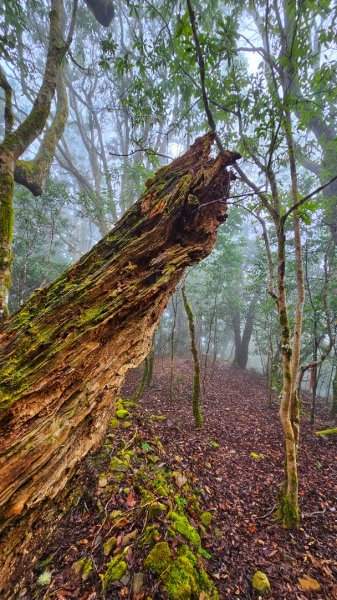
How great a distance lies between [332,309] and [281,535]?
25.7 ft

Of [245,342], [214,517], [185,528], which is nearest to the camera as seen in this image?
[185,528]

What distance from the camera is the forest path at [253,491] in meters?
2.78

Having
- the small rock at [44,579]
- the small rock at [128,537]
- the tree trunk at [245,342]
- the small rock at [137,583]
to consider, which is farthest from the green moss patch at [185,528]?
the tree trunk at [245,342]

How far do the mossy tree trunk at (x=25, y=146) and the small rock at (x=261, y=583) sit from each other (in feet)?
14.8

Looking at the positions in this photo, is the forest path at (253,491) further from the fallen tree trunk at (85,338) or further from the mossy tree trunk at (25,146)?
the mossy tree trunk at (25,146)

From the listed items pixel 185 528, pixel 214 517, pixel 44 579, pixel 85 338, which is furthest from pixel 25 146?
pixel 214 517

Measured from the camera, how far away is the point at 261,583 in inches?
102

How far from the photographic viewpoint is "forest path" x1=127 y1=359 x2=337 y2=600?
109 inches

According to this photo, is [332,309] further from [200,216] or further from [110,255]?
[110,255]

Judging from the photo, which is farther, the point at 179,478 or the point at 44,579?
A: the point at 179,478

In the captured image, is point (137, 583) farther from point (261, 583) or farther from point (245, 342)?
point (245, 342)

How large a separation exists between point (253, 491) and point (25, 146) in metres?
7.49

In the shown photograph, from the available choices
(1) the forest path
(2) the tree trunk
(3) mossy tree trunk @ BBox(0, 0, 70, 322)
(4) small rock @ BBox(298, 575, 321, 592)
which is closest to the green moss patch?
(1) the forest path

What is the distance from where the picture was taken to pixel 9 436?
6.02 feet
